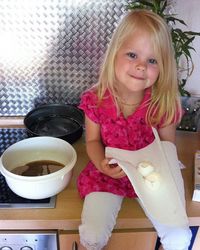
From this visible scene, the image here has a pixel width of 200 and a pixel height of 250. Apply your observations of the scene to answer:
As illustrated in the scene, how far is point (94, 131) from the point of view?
927mm

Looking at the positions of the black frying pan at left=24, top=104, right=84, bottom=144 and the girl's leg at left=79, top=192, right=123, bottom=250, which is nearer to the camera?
the girl's leg at left=79, top=192, right=123, bottom=250

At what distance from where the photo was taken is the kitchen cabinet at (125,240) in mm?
825

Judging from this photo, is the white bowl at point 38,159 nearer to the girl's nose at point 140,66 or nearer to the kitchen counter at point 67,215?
the kitchen counter at point 67,215

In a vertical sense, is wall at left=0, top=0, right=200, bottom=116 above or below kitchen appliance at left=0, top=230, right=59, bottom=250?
above

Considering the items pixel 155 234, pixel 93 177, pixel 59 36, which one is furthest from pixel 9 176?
pixel 59 36

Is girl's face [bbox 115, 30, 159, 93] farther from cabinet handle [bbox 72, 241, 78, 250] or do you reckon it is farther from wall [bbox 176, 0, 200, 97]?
cabinet handle [bbox 72, 241, 78, 250]

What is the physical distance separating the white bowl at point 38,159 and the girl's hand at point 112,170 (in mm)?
80

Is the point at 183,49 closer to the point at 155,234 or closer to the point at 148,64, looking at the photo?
the point at 148,64

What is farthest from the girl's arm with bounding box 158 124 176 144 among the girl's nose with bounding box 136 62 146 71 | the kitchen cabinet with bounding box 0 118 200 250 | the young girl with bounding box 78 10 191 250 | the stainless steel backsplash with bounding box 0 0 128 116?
the stainless steel backsplash with bounding box 0 0 128 116

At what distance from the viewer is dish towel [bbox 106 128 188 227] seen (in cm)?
72

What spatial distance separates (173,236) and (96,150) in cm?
31

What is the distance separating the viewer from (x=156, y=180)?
0.74 m

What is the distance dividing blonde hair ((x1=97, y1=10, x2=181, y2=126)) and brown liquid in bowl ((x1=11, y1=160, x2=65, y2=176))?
24cm

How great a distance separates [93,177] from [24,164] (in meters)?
0.21
